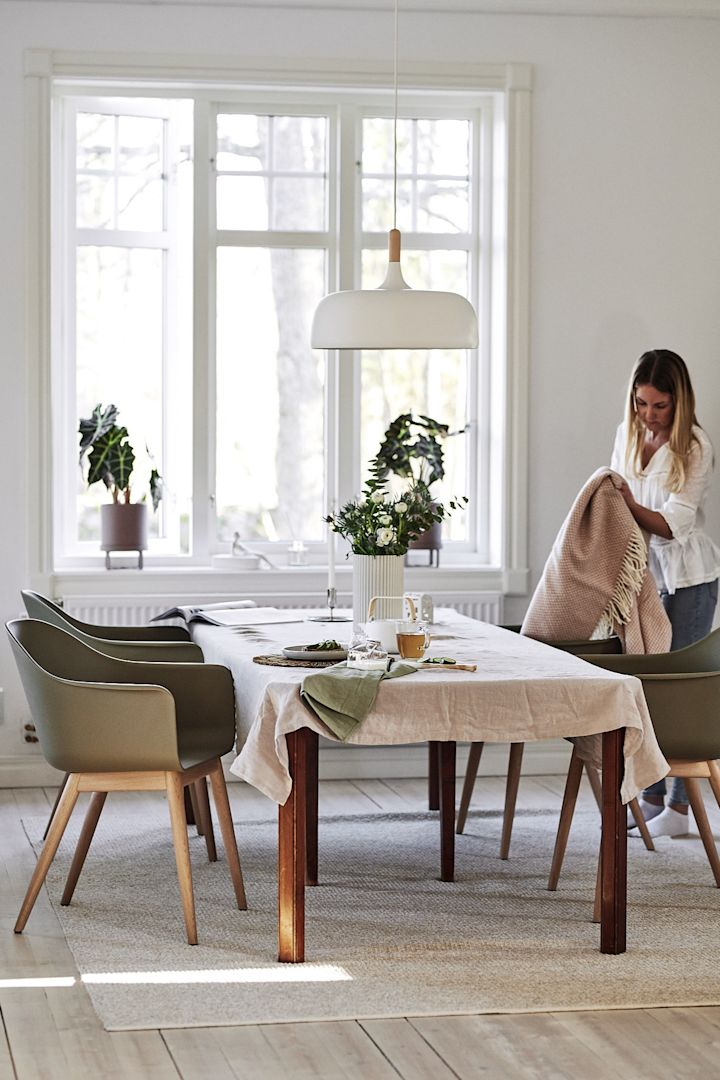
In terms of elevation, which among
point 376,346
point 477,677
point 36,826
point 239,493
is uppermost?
point 376,346

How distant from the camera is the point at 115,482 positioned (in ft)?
18.2

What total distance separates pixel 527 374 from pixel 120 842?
8.05 feet

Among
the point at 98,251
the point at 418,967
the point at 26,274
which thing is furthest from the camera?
the point at 98,251

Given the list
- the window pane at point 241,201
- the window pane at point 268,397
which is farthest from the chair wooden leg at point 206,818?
the window pane at point 241,201

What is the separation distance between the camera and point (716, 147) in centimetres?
577

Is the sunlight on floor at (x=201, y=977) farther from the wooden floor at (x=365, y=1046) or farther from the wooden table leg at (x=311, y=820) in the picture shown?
the wooden table leg at (x=311, y=820)

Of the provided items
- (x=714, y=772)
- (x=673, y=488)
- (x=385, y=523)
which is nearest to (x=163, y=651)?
(x=385, y=523)

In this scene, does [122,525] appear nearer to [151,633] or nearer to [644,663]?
[151,633]

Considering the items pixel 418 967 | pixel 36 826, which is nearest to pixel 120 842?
pixel 36 826

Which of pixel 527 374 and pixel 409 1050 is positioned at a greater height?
pixel 527 374

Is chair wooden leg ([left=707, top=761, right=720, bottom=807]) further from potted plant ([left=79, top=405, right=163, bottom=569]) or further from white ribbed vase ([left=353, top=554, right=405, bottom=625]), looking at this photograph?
potted plant ([left=79, top=405, right=163, bottom=569])

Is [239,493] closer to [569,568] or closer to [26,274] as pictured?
[26,274]

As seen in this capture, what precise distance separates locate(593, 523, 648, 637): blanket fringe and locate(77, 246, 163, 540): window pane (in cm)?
220

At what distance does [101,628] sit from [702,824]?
192cm
